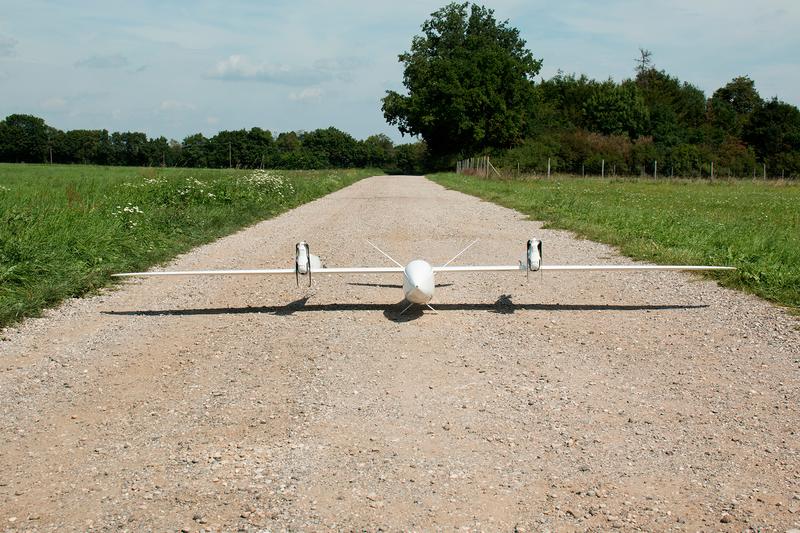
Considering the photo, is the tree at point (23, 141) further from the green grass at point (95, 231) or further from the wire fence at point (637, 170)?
the green grass at point (95, 231)

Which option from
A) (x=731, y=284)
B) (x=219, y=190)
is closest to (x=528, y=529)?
(x=731, y=284)

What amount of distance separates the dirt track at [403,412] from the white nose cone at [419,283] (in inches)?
11.6

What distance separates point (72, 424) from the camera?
190 inches

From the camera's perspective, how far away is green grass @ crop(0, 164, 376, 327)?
28.3ft

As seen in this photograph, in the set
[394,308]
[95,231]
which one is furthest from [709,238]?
[95,231]

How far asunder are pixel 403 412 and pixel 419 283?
248 centimetres

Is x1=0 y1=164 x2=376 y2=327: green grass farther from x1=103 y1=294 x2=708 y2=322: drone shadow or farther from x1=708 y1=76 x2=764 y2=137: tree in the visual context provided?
x1=708 y1=76 x2=764 y2=137: tree

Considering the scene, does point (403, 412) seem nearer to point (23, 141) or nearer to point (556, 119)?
point (556, 119)

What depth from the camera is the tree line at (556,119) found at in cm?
6512

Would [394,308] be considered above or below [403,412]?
above

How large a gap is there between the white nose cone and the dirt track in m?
0.29

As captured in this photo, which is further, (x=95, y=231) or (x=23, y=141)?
(x=23, y=141)

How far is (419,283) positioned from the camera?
7336 mm

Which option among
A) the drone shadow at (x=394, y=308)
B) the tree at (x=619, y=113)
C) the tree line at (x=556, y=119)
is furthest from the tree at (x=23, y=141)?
the drone shadow at (x=394, y=308)
